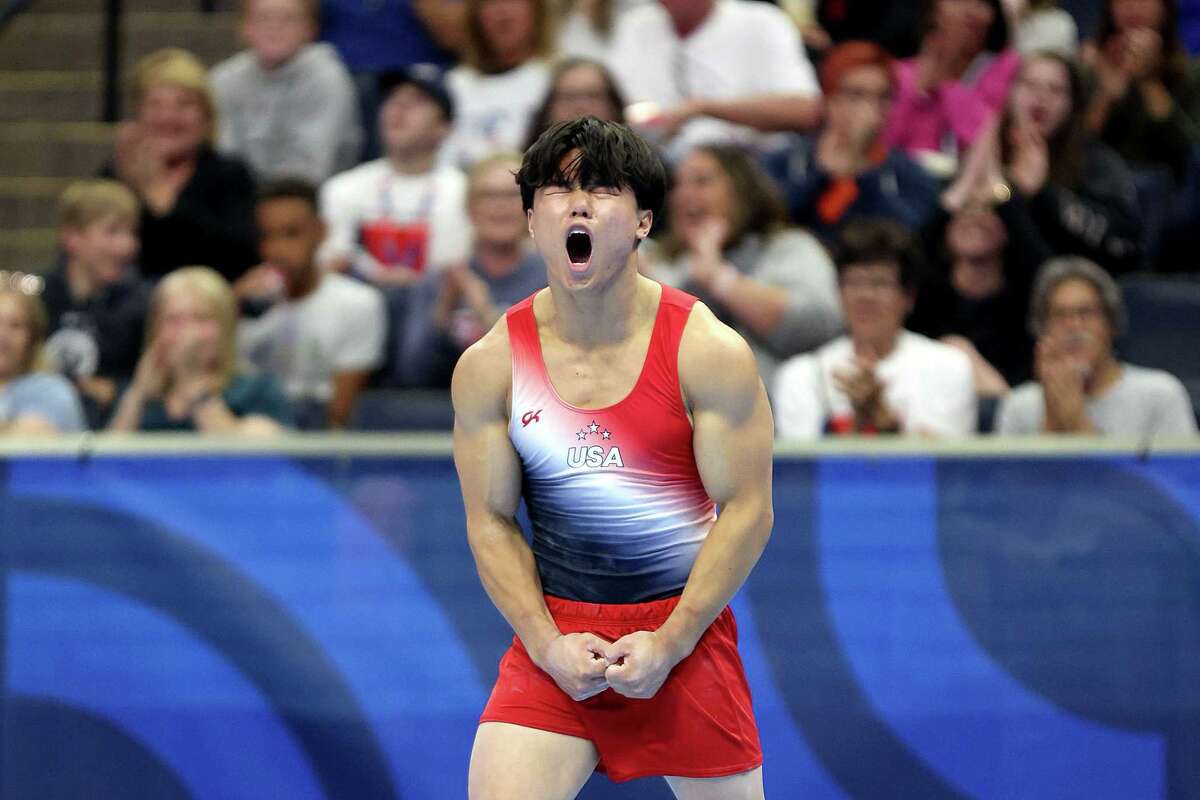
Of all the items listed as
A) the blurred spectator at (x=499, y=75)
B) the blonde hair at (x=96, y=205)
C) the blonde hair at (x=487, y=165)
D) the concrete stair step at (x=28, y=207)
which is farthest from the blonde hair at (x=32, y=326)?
the concrete stair step at (x=28, y=207)

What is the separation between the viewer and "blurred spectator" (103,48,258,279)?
19.3 feet

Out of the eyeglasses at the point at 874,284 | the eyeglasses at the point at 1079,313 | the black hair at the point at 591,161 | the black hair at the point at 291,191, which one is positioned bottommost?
the eyeglasses at the point at 1079,313

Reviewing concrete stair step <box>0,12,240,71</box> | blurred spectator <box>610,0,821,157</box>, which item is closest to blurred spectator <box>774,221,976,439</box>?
blurred spectator <box>610,0,821,157</box>

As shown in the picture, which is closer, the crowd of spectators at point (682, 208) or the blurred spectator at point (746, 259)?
the crowd of spectators at point (682, 208)

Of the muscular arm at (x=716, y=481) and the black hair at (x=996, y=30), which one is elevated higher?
the black hair at (x=996, y=30)

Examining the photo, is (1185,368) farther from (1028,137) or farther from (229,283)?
(229,283)

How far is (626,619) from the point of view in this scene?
311cm

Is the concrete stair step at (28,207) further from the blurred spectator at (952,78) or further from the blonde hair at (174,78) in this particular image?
the blurred spectator at (952,78)

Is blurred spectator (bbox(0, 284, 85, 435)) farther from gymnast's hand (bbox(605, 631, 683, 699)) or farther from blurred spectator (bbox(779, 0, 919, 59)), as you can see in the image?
blurred spectator (bbox(779, 0, 919, 59))

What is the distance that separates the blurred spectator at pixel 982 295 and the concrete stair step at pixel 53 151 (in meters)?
4.06

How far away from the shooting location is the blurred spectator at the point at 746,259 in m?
5.29

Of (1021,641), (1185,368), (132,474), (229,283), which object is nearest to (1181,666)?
(1021,641)

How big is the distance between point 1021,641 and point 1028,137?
7.36ft

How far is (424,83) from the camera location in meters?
6.09
